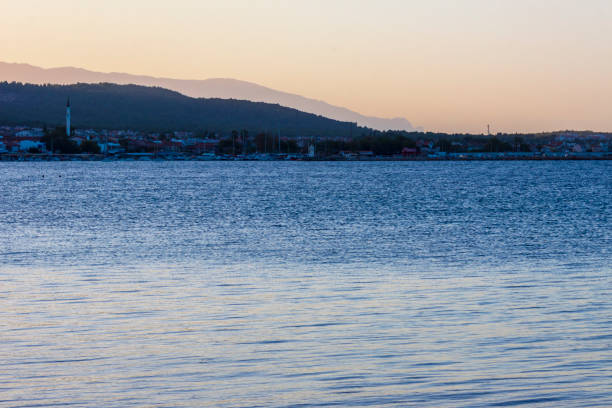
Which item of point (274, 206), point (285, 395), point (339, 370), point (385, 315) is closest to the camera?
point (285, 395)

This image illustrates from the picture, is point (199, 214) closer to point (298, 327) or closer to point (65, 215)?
point (65, 215)

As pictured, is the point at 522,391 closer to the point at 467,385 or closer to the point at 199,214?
the point at 467,385

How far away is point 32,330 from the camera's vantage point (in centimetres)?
1432

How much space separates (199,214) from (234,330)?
34.1 m

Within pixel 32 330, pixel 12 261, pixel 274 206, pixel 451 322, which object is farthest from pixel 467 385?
pixel 274 206

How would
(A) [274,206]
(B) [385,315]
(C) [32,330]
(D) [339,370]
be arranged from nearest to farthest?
(D) [339,370] → (C) [32,330] → (B) [385,315] → (A) [274,206]

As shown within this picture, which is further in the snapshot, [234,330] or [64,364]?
[234,330]

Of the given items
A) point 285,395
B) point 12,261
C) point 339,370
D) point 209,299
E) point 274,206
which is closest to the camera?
point 285,395

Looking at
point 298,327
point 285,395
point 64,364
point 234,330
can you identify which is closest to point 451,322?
point 298,327

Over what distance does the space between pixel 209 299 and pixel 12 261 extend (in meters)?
8.99

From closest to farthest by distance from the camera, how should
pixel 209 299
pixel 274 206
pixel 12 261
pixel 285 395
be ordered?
1. pixel 285 395
2. pixel 209 299
3. pixel 12 261
4. pixel 274 206

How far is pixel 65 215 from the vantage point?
4772 cm

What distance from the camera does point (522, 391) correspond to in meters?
10.9

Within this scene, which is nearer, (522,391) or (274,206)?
(522,391)
